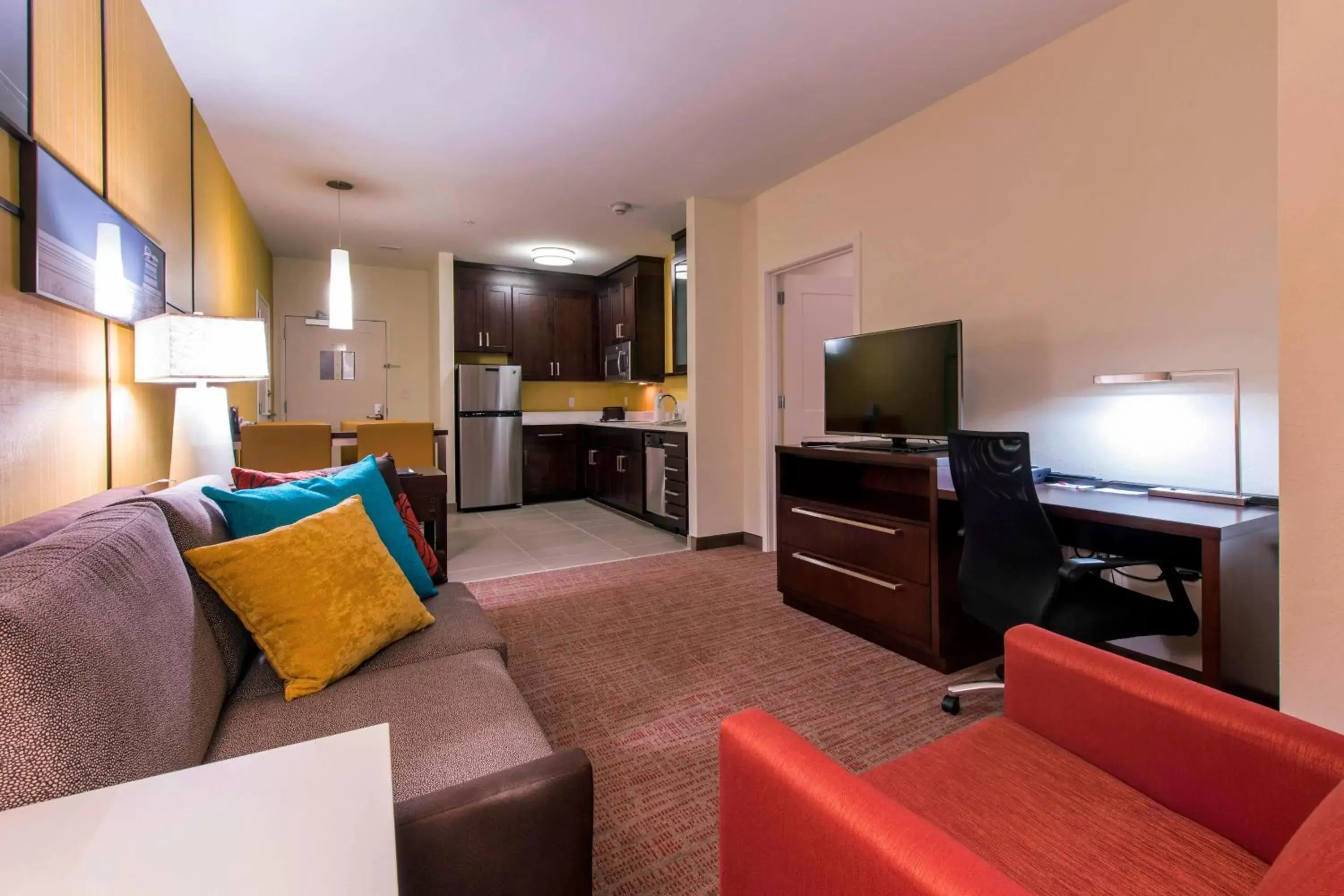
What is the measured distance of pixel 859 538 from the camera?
108 inches

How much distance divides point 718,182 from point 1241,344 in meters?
3.04

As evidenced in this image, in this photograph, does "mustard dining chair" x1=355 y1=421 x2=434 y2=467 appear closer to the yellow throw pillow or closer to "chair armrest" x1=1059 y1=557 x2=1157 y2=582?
the yellow throw pillow

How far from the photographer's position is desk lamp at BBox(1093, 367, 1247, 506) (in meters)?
1.87

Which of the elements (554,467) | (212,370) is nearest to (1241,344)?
(212,370)

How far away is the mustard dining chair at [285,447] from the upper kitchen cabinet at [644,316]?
3100mm

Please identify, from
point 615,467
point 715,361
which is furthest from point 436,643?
point 615,467

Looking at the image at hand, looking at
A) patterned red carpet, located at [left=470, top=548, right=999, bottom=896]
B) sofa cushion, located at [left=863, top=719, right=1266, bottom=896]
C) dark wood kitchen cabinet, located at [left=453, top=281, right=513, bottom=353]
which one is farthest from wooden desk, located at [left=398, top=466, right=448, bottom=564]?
dark wood kitchen cabinet, located at [left=453, top=281, right=513, bottom=353]

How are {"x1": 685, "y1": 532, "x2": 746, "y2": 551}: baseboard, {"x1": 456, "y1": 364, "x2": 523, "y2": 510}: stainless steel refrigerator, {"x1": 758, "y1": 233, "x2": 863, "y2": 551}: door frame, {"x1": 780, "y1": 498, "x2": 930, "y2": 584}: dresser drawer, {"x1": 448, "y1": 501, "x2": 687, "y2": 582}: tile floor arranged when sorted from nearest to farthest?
1. {"x1": 780, "y1": 498, "x2": 930, "y2": 584}: dresser drawer
2. {"x1": 448, "y1": 501, "x2": 687, "y2": 582}: tile floor
3. {"x1": 758, "y1": 233, "x2": 863, "y2": 551}: door frame
4. {"x1": 685, "y1": 532, "x2": 746, "y2": 551}: baseboard
5. {"x1": 456, "y1": 364, "x2": 523, "y2": 510}: stainless steel refrigerator

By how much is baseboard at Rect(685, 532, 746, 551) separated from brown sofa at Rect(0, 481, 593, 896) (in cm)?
308

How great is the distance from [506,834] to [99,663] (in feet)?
1.89

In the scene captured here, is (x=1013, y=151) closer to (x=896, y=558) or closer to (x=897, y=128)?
(x=897, y=128)

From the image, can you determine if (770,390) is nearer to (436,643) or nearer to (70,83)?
(436,643)

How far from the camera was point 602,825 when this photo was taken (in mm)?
1559

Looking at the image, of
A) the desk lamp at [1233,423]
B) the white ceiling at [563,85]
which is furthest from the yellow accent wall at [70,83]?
the desk lamp at [1233,423]
